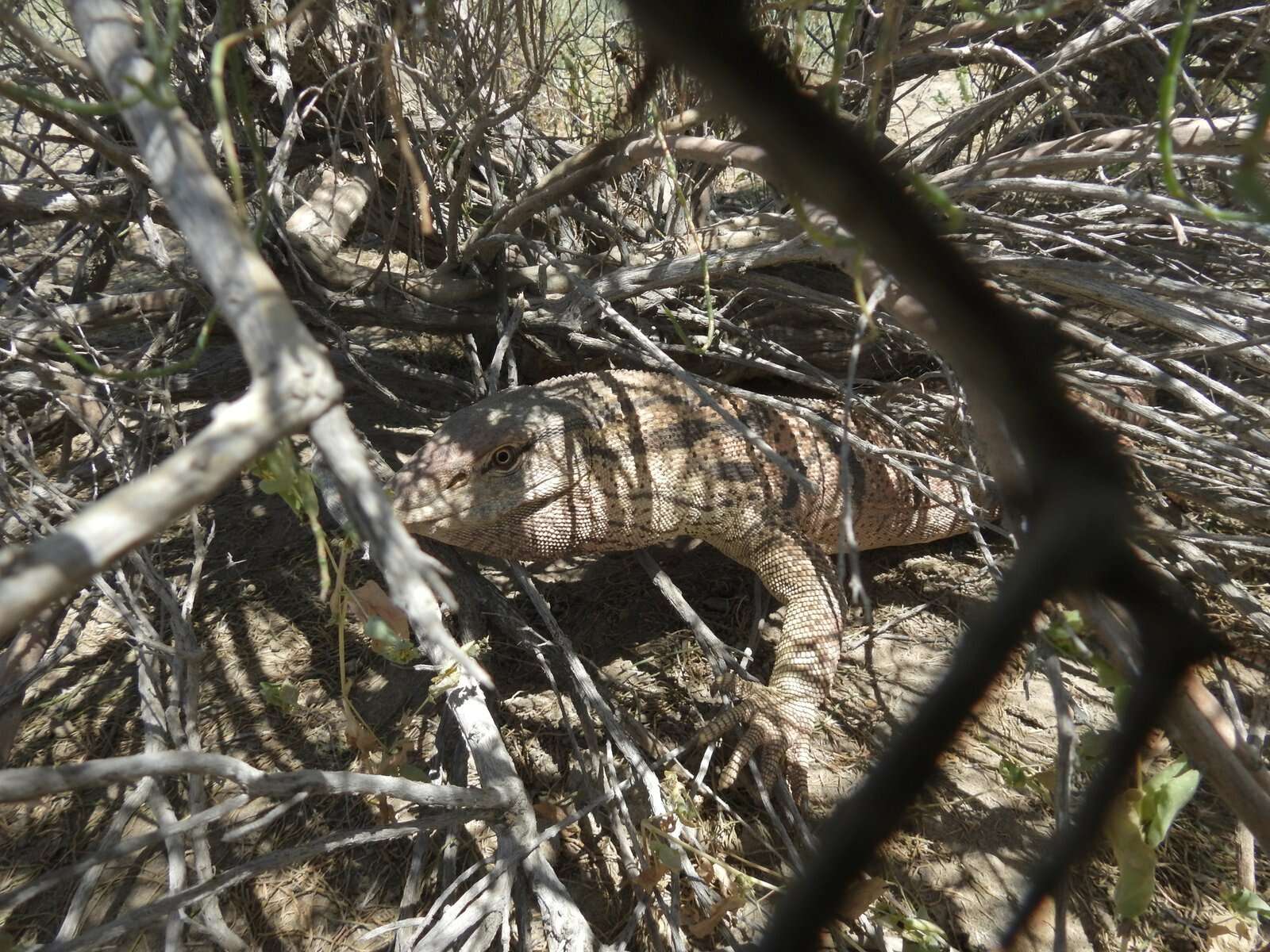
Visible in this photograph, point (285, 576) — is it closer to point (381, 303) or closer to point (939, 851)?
point (381, 303)

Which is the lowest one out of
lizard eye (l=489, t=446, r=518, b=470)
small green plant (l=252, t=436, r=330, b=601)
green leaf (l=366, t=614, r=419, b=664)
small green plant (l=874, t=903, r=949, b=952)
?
small green plant (l=874, t=903, r=949, b=952)

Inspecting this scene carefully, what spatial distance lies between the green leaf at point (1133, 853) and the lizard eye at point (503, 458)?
2413mm

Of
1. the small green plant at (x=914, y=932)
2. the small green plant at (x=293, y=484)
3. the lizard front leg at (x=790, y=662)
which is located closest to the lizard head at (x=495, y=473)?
the lizard front leg at (x=790, y=662)

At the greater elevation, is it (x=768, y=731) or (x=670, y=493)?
(x=670, y=493)

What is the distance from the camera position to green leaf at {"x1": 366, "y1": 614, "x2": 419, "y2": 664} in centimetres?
180

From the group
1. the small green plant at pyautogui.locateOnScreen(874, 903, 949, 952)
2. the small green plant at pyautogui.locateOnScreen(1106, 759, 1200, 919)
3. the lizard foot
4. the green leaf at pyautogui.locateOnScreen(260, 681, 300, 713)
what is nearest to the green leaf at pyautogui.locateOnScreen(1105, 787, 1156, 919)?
the small green plant at pyautogui.locateOnScreen(1106, 759, 1200, 919)

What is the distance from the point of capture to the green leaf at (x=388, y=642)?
1.80 m

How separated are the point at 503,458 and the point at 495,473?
0.08m

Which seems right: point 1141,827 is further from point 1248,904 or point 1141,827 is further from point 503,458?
point 503,458

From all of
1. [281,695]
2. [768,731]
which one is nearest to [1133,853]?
[768,731]

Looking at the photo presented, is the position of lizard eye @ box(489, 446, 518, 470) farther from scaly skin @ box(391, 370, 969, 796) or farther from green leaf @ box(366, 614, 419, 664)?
green leaf @ box(366, 614, 419, 664)

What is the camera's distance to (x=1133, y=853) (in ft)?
5.44

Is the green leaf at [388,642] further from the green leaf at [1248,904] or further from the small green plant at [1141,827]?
the green leaf at [1248,904]

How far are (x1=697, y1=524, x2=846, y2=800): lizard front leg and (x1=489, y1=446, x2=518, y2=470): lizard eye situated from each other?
3.70 ft
